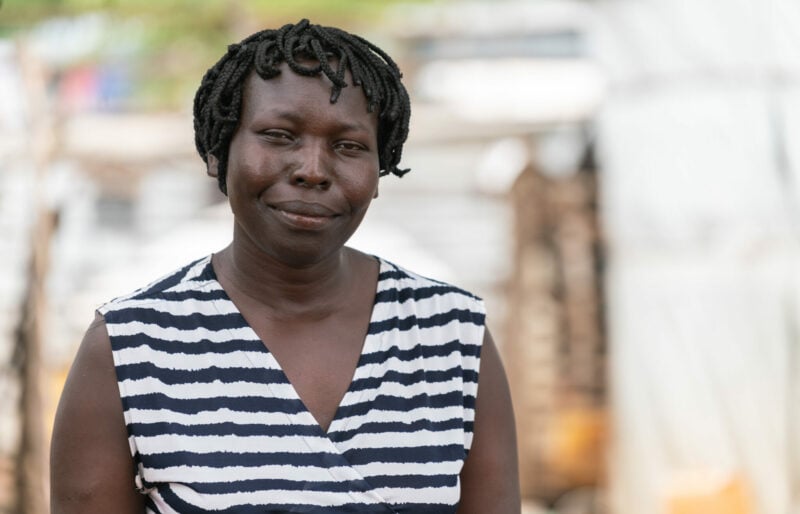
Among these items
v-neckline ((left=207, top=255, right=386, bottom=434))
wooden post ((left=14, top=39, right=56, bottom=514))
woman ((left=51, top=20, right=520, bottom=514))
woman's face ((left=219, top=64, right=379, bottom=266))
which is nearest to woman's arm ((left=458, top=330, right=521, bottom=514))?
woman ((left=51, top=20, right=520, bottom=514))

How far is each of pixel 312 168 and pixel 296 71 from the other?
139mm

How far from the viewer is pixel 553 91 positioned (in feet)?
19.1

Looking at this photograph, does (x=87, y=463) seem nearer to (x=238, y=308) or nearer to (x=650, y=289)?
(x=238, y=308)

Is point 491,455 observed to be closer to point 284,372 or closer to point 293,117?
point 284,372

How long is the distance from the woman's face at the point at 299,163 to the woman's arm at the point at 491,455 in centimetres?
33

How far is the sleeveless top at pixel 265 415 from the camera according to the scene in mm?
1587

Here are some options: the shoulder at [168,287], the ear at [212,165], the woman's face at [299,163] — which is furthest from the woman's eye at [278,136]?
the shoulder at [168,287]

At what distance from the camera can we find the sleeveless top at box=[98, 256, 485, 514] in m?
1.59

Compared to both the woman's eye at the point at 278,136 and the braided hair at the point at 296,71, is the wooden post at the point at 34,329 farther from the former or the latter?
the woman's eye at the point at 278,136

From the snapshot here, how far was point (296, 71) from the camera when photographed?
1.66m

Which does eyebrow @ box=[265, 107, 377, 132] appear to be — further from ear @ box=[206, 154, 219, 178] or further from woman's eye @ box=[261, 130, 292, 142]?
ear @ box=[206, 154, 219, 178]

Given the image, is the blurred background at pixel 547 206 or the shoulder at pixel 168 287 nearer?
the shoulder at pixel 168 287

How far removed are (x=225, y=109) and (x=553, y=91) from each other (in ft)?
14.0

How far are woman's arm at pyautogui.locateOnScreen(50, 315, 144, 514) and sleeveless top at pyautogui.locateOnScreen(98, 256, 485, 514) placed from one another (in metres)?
0.02
